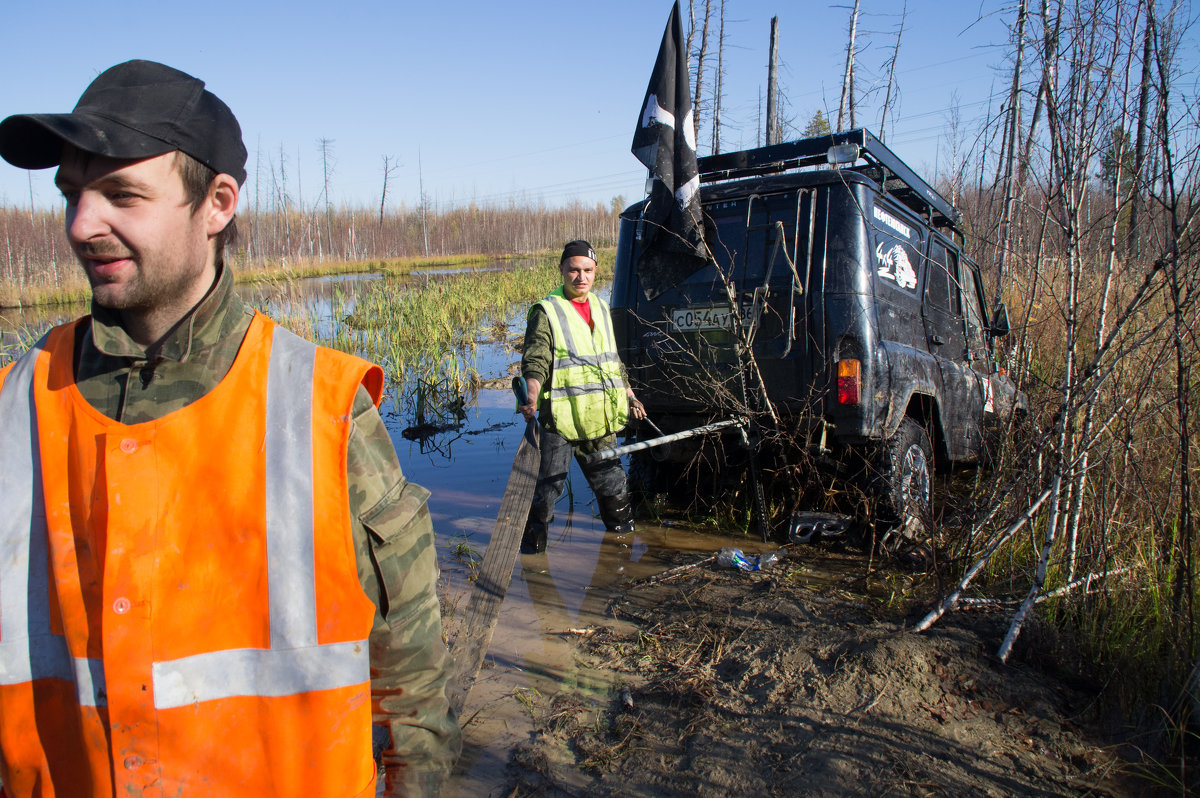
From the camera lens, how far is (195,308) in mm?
1160

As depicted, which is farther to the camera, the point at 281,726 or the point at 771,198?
the point at 771,198

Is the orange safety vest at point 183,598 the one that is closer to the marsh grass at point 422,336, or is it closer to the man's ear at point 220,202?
the man's ear at point 220,202

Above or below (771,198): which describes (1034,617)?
below

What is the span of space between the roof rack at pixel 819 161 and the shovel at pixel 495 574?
2.53 metres

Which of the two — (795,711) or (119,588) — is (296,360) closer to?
(119,588)

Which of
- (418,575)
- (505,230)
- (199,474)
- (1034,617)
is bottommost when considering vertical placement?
(1034,617)

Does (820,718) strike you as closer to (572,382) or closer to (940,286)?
(572,382)

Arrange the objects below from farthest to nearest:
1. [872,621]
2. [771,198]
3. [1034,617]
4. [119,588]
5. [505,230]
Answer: [505,230] → [771,198] → [872,621] → [1034,617] → [119,588]

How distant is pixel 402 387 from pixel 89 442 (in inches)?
316

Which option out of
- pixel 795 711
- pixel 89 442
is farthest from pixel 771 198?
pixel 89 442

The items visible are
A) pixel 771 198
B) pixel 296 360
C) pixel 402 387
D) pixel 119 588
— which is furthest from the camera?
pixel 402 387

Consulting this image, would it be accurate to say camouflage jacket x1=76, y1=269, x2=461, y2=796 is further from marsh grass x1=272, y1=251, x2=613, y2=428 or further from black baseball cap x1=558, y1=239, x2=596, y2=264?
marsh grass x1=272, y1=251, x2=613, y2=428

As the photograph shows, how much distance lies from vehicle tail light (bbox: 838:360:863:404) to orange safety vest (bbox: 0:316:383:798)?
3.54 metres

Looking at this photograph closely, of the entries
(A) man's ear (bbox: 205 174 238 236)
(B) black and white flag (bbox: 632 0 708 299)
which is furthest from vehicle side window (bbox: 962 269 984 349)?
(A) man's ear (bbox: 205 174 238 236)
